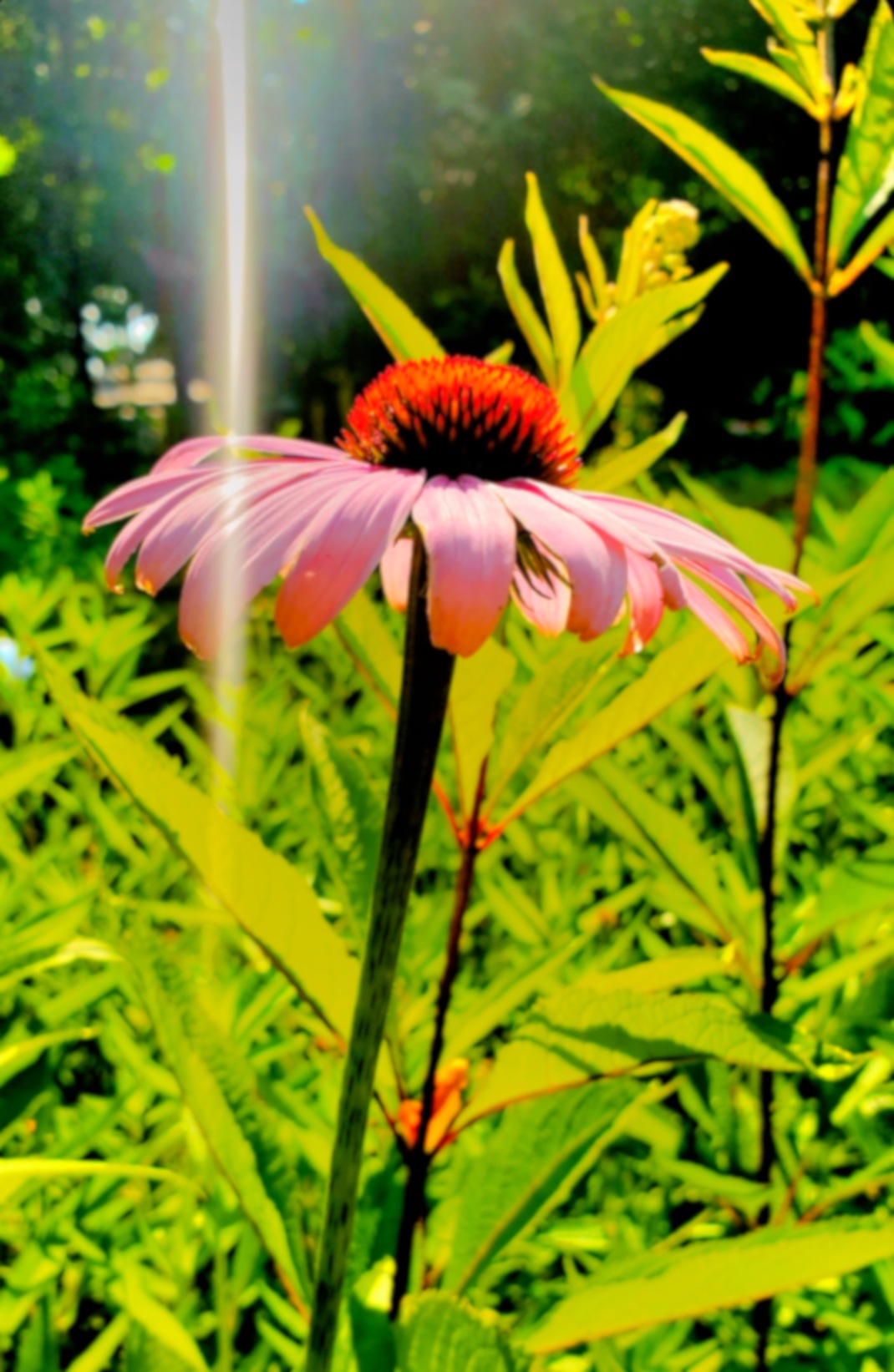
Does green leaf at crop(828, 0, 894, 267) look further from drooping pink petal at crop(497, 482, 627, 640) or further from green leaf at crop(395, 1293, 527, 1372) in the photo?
green leaf at crop(395, 1293, 527, 1372)

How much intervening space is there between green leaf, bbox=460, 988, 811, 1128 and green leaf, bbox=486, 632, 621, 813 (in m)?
0.12

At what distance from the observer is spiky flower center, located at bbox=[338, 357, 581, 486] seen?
0.46 m

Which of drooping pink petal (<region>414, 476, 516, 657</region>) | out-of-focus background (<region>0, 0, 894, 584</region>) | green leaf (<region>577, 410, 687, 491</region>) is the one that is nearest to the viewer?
drooping pink petal (<region>414, 476, 516, 657</region>)

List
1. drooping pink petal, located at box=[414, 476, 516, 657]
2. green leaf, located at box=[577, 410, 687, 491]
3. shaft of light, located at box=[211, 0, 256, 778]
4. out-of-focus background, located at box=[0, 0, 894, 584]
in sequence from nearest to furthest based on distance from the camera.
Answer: drooping pink petal, located at box=[414, 476, 516, 657], green leaf, located at box=[577, 410, 687, 491], shaft of light, located at box=[211, 0, 256, 778], out-of-focus background, located at box=[0, 0, 894, 584]

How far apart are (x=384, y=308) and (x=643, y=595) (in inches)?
7.9

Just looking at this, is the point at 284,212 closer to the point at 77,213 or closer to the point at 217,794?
the point at 77,213

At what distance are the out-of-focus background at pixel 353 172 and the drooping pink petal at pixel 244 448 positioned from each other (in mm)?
6400

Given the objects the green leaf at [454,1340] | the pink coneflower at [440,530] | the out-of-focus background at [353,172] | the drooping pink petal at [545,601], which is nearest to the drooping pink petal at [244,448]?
the pink coneflower at [440,530]

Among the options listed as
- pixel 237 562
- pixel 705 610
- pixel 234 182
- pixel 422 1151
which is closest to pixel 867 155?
pixel 705 610

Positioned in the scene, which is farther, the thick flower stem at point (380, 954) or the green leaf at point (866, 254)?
the green leaf at point (866, 254)

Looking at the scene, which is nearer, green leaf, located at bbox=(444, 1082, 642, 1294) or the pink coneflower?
the pink coneflower

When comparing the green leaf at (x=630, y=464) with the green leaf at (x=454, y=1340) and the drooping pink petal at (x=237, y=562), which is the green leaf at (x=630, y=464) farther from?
the green leaf at (x=454, y=1340)

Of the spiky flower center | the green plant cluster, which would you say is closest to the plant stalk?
the green plant cluster

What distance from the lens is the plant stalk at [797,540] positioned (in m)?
0.50
